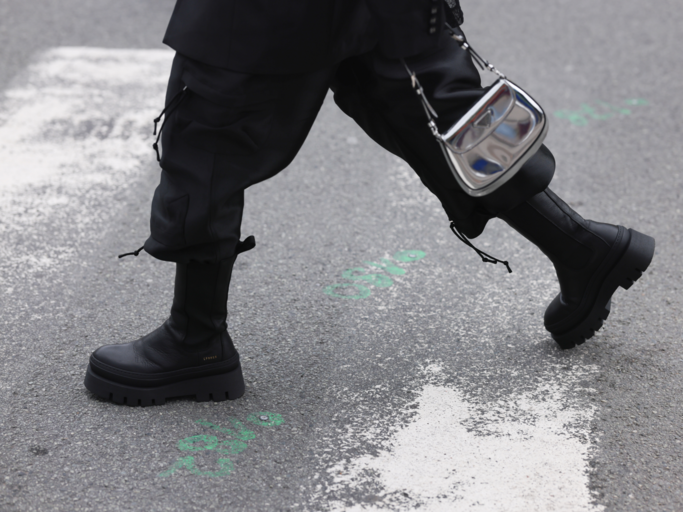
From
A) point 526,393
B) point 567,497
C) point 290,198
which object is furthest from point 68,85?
point 567,497

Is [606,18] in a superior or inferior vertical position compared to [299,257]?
superior

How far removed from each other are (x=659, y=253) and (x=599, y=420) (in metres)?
1.15

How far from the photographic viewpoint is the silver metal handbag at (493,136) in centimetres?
204

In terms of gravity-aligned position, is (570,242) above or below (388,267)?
above

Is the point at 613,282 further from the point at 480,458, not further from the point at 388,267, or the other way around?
the point at 388,267

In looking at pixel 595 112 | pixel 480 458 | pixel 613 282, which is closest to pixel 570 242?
pixel 613 282

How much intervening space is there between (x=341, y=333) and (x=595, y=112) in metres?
2.47

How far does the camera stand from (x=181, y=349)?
2.40 metres

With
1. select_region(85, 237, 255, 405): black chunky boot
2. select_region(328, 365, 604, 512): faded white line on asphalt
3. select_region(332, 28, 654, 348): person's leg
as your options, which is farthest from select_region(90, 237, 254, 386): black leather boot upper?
select_region(332, 28, 654, 348): person's leg

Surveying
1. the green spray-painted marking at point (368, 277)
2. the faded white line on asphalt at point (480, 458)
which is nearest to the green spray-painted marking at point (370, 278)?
the green spray-painted marking at point (368, 277)

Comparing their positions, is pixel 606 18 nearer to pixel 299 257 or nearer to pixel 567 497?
pixel 299 257

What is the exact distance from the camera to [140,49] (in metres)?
5.11

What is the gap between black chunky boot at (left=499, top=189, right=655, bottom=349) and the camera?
245 centimetres

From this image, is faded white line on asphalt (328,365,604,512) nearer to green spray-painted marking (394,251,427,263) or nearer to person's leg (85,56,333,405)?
person's leg (85,56,333,405)
